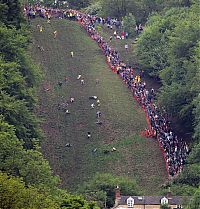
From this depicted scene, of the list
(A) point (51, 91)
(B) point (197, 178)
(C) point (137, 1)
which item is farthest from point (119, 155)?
(C) point (137, 1)

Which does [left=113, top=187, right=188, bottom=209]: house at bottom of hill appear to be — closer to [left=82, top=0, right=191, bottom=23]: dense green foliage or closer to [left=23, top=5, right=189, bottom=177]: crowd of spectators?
[left=23, top=5, right=189, bottom=177]: crowd of spectators

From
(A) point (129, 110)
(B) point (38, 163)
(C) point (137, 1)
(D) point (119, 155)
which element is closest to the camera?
(B) point (38, 163)

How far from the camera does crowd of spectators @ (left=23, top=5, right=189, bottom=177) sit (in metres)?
63.3

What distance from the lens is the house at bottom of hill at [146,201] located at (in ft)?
183

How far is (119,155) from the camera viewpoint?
211ft

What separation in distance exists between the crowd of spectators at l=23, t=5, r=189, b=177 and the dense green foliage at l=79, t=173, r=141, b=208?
4.42 m

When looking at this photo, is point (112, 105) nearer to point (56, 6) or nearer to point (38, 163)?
point (38, 163)

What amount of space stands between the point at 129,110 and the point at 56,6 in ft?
144

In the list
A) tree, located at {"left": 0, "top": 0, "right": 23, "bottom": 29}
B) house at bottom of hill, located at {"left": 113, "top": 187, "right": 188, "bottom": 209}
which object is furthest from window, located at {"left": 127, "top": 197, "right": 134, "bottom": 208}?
tree, located at {"left": 0, "top": 0, "right": 23, "bottom": 29}

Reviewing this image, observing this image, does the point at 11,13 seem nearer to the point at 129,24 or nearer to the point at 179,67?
the point at 179,67

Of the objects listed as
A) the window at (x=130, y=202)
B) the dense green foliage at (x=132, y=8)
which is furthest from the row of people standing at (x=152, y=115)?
the dense green foliage at (x=132, y=8)

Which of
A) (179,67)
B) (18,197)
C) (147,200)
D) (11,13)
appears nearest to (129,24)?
(179,67)

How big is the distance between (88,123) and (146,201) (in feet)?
44.7

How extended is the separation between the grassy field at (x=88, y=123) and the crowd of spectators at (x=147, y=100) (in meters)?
0.63
